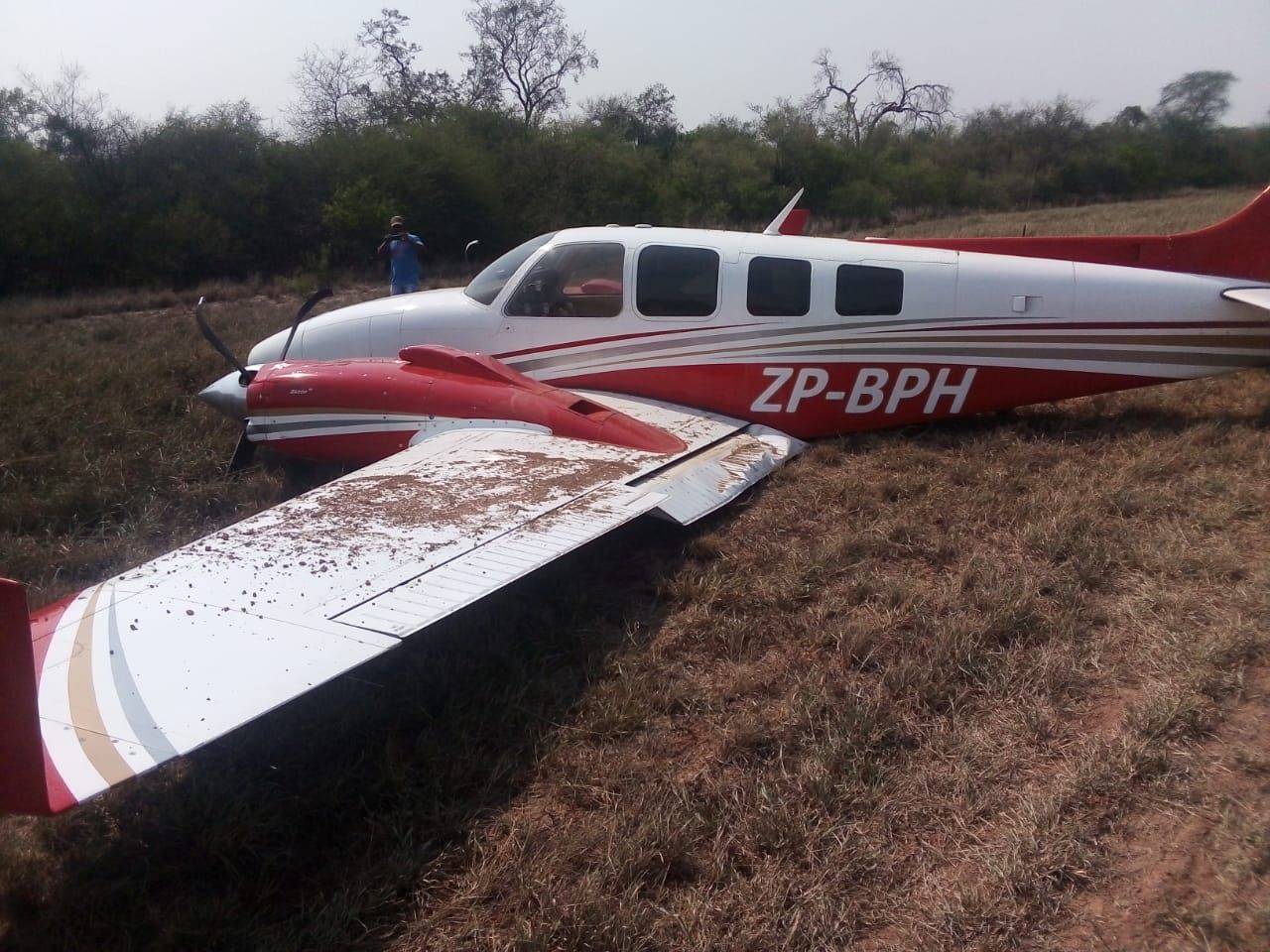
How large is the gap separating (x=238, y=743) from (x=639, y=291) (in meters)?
4.58

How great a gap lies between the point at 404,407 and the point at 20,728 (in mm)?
4175

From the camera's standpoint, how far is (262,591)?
375cm

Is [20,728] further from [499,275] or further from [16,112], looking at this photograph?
[16,112]

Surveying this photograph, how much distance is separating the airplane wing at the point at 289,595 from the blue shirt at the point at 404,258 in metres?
5.96

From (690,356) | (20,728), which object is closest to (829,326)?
(690,356)

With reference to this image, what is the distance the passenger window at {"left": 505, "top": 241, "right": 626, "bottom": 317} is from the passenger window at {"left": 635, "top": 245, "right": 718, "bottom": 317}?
0.27 metres

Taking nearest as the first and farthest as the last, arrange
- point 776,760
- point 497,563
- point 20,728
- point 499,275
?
point 20,728, point 776,760, point 497,563, point 499,275

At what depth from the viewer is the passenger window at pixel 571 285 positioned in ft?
23.7

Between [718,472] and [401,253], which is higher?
[401,253]

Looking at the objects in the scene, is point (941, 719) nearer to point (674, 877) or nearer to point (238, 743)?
point (674, 877)

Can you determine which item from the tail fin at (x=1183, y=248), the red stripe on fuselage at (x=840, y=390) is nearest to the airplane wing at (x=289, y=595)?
the red stripe on fuselage at (x=840, y=390)

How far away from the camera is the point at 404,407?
6457 mm

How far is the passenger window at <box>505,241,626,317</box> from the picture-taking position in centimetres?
723

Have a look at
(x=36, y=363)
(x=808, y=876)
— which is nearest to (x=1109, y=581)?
(x=808, y=876)
